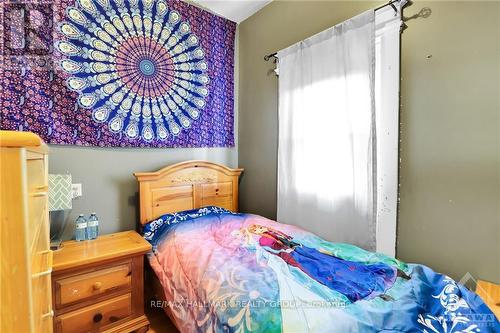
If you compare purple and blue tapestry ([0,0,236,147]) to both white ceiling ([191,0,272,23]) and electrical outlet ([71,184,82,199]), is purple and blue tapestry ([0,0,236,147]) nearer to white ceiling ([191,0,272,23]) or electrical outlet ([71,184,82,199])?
white ceiling ([191,0,272,23])

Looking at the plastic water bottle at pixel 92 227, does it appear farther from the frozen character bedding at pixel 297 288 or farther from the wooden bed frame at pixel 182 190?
the frozen character bedding at pixel 297 288

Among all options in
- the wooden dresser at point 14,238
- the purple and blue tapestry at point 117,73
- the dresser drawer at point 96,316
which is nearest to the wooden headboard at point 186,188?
the purple and blue tapestry at point 117,73

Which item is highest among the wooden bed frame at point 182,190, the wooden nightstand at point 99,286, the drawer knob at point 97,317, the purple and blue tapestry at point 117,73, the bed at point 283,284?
the purple and blue tapestry at point 117,73

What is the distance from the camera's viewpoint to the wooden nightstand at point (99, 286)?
134 centimetres

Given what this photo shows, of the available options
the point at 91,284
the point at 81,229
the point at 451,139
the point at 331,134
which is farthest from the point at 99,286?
the point at 451,139

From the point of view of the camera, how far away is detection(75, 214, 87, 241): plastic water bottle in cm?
A: 168

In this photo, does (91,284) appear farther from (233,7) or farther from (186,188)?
(233,7)

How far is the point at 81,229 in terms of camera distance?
1.68 meters

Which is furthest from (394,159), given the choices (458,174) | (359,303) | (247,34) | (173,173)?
(247,34)

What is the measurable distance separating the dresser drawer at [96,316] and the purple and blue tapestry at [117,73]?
109 centimetres

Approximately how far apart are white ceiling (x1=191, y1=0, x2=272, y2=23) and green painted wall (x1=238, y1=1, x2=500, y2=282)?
107 cm

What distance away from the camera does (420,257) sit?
145cm

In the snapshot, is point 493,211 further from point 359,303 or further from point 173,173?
point 173,173

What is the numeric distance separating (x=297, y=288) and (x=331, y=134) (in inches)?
43.5
